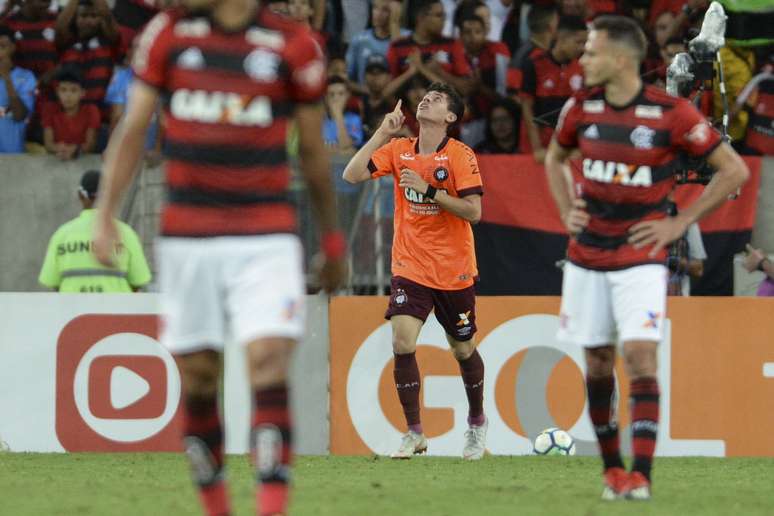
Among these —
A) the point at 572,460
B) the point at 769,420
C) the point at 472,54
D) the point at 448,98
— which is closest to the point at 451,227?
the point at 448,98

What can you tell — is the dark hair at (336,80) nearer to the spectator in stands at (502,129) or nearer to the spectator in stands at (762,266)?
the spectator in stands at (502,129)

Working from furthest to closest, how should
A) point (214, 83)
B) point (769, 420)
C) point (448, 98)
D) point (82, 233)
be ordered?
point (82, 233) < point (769, 420) < point (448, 98) < point (214, 83)

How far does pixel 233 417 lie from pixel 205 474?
21.6ft

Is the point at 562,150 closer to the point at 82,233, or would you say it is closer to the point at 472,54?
the point at 82,233

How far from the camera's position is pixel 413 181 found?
11.2 m

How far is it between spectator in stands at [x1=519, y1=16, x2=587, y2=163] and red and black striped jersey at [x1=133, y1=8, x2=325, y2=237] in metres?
9.76

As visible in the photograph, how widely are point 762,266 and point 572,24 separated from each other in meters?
3.29

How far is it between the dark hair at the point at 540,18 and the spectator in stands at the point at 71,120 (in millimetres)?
4553

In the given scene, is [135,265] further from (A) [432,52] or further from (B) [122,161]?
(B) [122,161]

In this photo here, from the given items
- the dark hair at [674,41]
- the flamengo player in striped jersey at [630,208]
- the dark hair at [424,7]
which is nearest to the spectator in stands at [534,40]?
the dark hair at [424,7]

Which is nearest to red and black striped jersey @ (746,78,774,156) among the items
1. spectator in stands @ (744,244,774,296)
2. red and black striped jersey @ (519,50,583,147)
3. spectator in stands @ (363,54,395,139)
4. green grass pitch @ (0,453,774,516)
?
red and black striped jersey @ (519,50,583,147)

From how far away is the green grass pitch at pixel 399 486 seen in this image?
7.44 metres

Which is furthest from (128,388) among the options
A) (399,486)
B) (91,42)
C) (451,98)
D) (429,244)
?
(91,42)

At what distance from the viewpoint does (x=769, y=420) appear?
A: 41.2 feet
